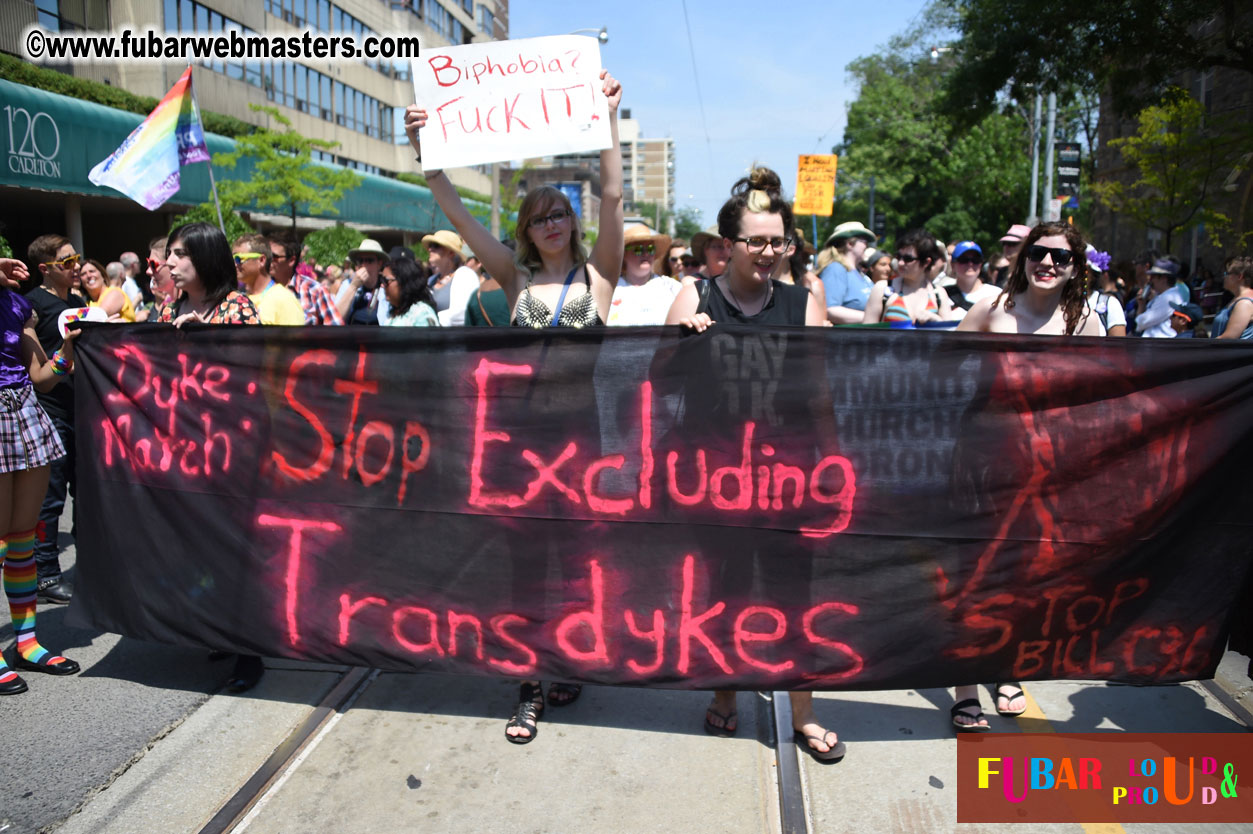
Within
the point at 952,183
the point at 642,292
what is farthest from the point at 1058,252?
the point at 952,183

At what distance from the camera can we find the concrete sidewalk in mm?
3096

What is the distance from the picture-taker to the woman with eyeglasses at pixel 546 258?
3.60m

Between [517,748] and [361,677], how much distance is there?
3.13 ft

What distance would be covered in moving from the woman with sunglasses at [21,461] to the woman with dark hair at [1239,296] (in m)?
6.46

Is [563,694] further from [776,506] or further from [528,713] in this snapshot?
[776,506]

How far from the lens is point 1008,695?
3814 mm

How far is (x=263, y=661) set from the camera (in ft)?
14.1

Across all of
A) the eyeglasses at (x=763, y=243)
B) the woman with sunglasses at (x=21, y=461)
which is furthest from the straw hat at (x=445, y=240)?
the eyeglasses at (x=763, y=243)

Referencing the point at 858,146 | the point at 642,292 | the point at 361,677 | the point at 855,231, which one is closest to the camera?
the point at 361,677

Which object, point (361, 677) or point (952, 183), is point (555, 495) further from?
point (952, 183)

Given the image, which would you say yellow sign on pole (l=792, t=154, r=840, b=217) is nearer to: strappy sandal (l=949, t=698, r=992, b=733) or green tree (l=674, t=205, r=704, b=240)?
strappy sandal (l=949, t=698, r=992, b=733)

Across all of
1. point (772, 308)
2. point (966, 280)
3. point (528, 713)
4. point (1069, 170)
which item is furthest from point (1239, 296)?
point (1069, 170)

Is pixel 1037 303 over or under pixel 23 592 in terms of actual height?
over

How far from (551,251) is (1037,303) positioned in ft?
6.29
